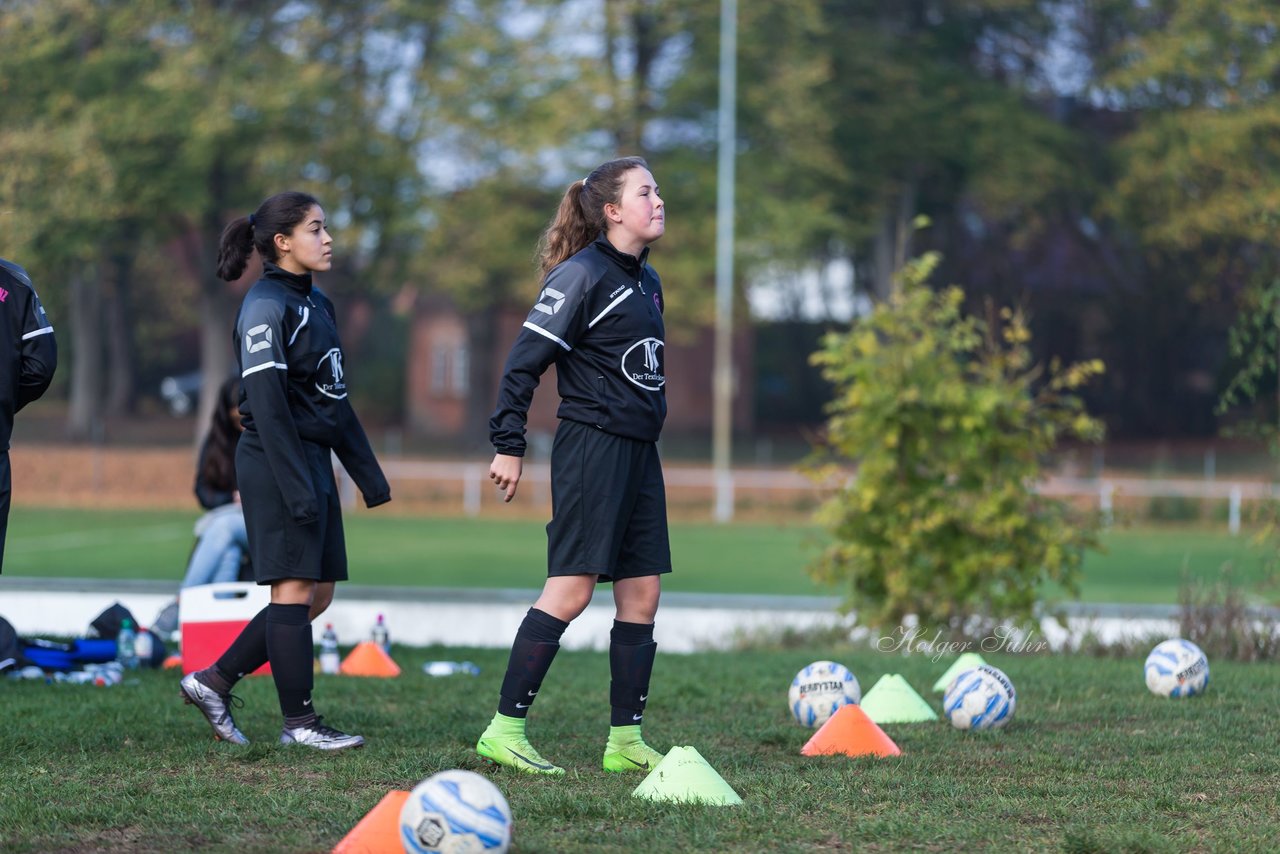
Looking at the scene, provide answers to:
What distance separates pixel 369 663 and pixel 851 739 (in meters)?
3.27

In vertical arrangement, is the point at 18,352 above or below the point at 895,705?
above

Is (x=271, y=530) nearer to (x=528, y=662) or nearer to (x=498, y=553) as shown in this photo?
(x=528, y=662)

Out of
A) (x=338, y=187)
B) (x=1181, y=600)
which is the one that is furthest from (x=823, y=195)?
(x=1181, y=600)

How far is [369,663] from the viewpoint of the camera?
307 inches

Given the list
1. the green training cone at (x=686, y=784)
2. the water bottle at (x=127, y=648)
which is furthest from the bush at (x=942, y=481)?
the green training cone at (x=686, y=784)

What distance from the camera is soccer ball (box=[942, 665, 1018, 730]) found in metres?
5.79

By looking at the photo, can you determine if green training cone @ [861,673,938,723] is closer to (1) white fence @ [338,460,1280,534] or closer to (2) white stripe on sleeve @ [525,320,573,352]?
(2) white stripe on sleeve @ [525,320,573,352]

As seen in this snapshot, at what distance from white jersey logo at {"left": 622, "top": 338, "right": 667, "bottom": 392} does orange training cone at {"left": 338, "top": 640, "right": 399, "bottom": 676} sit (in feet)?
10.6

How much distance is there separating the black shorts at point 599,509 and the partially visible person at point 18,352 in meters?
1.74

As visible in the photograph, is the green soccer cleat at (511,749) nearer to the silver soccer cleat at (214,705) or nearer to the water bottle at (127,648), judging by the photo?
the silver soccer cleat at (214,705)

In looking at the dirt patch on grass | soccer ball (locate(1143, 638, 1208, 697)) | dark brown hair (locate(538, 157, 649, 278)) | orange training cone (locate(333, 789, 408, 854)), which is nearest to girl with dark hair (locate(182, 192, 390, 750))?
dark brown hair (locate(538, 157, 649, 278))

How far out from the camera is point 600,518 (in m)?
4.96

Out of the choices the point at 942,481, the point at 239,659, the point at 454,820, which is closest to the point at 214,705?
the point at 239,659

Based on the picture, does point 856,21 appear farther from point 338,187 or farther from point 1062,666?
point 1062,666
